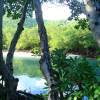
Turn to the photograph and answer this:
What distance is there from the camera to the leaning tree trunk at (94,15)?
3371 millimetres

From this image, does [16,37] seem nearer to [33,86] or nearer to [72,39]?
[33,86]

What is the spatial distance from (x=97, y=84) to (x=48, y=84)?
6.47 feet

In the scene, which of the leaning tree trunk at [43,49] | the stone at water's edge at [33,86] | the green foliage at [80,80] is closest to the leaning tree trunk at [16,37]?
the leaning tree trunk at [43,49]

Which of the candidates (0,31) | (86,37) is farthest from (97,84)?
(86,37)

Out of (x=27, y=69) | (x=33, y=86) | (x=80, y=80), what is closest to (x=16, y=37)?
(x=80, y=80)

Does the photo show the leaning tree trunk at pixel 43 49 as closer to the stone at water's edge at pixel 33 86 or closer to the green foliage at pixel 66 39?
the stone at water's edge at pixel 33 86

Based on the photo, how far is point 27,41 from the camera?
268 ft

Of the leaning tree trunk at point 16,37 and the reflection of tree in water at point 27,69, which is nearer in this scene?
the leaning tree trunk at point 16,37

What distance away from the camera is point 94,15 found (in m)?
3.46

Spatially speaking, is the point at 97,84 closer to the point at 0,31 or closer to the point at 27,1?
the point at 0,31

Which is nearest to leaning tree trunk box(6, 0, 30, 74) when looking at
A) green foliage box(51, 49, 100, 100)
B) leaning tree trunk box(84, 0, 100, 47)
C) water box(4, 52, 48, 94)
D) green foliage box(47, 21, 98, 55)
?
water box(4, 52, 48, 94)

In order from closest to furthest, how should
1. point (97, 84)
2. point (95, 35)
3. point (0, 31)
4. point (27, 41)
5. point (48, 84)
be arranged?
Result: point (95, 35) → point (97, 84) → point (48, 84) → point (0, 31) → point (27, 41)

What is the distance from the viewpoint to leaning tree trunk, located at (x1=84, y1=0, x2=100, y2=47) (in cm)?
337

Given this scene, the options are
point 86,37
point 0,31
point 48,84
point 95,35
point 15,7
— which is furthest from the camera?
point 86,37
